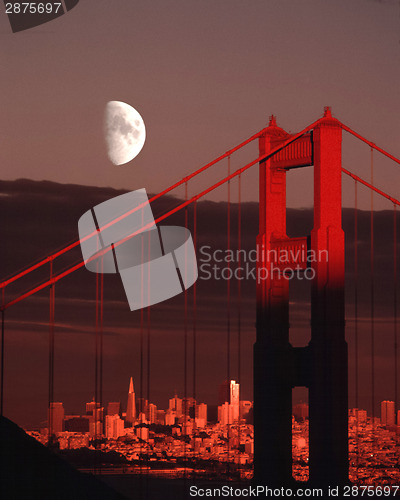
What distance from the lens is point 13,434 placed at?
2588 centimetres

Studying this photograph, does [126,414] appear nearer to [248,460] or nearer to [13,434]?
[248,460]

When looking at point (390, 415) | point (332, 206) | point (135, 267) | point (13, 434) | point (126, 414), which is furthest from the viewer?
point (126, 414)

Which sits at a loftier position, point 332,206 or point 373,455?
point 332,206

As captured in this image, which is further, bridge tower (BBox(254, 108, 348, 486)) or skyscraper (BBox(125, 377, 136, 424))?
skyscraper (BBox(125, 377, 136, 424))

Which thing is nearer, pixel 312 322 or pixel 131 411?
pixel 312 322

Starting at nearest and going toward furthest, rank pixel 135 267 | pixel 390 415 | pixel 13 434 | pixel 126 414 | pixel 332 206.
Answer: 1. pixel 13 434
2. pixel 332 206
3. pixel 135 267
4. pixel 390 415
5. pixel 126 414

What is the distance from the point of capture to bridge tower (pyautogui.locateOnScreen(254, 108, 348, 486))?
28.3 m

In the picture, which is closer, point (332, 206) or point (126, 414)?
point (332, 206)

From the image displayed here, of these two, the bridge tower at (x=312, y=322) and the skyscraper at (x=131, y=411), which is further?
the skyscraper at (x=131, y=411)

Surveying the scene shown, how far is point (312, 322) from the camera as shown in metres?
28.6

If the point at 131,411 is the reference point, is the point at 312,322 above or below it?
above

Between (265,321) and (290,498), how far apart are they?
4.10 metres

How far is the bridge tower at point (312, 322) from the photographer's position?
92.9 feet

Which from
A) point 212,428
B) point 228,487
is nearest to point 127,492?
point 228,487
